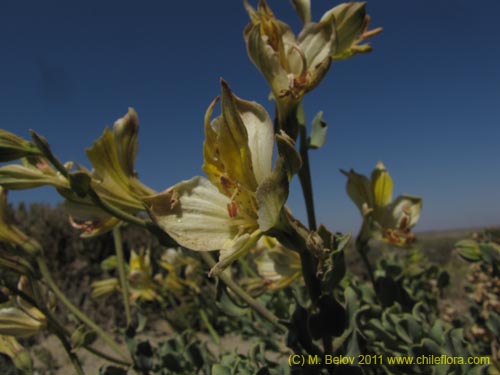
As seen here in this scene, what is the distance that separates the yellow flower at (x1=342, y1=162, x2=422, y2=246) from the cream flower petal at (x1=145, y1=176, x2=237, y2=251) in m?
0.66

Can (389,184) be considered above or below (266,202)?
above

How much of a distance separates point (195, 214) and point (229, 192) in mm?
106

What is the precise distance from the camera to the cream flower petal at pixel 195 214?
1.00 metres

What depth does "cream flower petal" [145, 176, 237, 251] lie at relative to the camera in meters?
1.00

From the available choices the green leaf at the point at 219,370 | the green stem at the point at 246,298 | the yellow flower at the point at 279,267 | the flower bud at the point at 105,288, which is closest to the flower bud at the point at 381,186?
the yellow flower at the point at 279,267

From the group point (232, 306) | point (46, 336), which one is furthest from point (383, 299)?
point (46, 336)

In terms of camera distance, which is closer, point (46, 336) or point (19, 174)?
point (19, 174)

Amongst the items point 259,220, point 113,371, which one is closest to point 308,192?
point 259,220

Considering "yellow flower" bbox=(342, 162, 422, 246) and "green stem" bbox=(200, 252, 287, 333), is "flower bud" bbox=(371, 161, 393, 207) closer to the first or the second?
"yellow flower" bbox=(342, 162, 422, 246)

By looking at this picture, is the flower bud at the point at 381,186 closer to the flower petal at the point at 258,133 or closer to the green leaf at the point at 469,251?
the green leaf at the point at 469,251

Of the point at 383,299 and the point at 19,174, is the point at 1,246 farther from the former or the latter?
the point at 383,299

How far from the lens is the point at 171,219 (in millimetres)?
1020

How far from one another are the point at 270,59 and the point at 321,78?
163 mm

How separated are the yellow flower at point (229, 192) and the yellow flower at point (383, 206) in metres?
0.64
